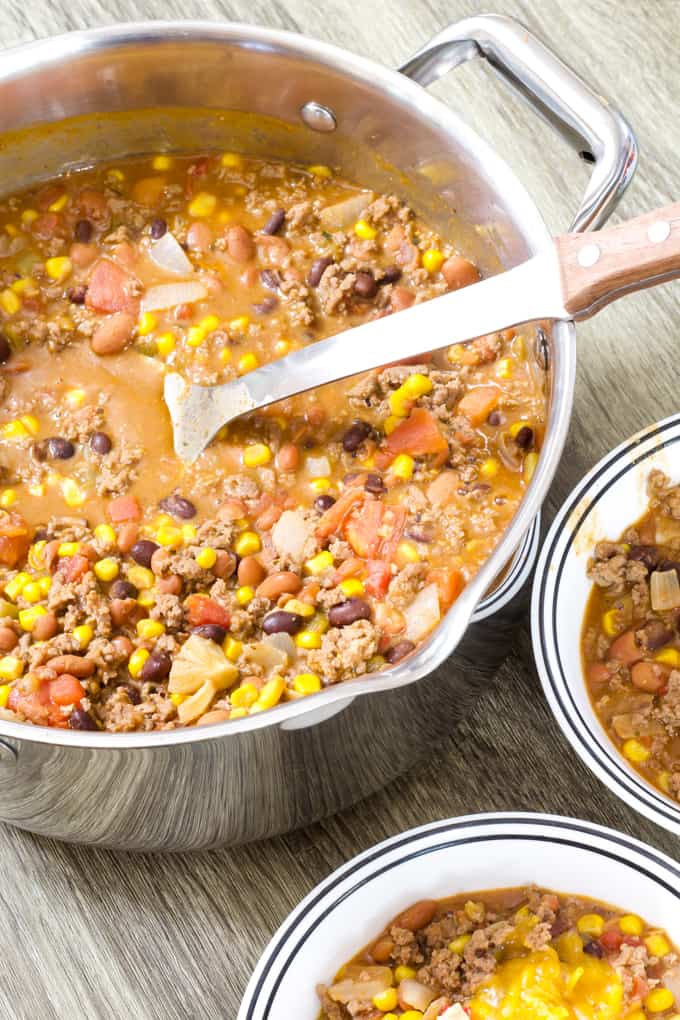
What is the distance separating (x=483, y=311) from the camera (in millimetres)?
2854

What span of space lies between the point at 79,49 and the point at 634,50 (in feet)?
5.98

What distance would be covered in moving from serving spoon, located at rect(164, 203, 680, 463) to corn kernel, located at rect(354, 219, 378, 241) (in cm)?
57

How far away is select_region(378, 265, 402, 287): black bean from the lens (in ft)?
11.6

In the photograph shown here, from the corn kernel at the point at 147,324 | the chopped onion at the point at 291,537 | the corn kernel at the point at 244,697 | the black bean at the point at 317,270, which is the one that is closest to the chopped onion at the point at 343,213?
the black bean at the point at 317,270

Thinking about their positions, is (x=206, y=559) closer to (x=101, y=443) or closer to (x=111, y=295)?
(x=101, y=443)

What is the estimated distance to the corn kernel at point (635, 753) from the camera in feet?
9.63

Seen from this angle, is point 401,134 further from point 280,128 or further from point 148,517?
point 148,517

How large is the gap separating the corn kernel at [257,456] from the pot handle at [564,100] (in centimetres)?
99

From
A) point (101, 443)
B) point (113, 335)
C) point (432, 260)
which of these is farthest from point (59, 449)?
point (432, 260)

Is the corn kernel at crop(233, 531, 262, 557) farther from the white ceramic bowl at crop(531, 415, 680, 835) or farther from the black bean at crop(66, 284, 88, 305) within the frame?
the black bean at crop(66, 284, 88, 305)

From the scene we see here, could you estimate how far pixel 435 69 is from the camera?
3.25 meters

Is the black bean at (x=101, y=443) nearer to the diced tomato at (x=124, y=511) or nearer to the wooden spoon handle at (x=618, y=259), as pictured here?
the diced tomato at (x=124, y=511)

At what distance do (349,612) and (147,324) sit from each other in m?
1.06

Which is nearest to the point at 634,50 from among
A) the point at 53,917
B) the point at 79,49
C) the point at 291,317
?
the point at 291,317
